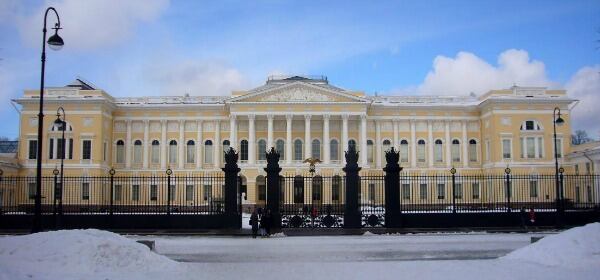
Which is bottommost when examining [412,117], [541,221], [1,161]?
[541,221]

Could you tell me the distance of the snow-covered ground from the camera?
39.6 feet

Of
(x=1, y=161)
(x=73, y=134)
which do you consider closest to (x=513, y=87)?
(x=73, y=134)

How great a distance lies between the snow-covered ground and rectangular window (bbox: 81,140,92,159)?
154 feet

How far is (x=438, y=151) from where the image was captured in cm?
6625

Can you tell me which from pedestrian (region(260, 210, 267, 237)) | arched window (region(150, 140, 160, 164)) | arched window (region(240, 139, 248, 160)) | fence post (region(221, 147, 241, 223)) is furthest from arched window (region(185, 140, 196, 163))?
pedestrian (region(260, 210, 267, 237))

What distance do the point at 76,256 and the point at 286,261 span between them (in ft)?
15.9

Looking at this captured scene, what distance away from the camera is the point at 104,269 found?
12.2 m

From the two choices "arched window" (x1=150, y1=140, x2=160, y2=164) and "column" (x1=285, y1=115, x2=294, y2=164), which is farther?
"arched window" (x1=150, y1=140, x2=160, y2=164)

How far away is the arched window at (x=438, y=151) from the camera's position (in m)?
66.0

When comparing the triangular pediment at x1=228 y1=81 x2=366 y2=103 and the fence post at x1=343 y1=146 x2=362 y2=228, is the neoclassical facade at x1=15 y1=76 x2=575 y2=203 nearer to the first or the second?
the triangular pediment at x1=228 y1=81 x2=366 y2=103

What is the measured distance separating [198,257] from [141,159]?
51735 mm

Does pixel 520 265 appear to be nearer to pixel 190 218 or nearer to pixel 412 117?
pixel 190 218

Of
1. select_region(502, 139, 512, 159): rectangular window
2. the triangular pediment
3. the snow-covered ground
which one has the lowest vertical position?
the snow-covered ground

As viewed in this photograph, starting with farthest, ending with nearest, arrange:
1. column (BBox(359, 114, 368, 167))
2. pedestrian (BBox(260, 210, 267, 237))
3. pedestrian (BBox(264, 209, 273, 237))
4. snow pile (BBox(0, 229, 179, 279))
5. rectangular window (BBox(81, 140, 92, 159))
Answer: column (BBox(359, 114, 368, 167)), rectangular window (BBox(81, 140, 92, 159)), pedestrian (BBox(264, 209, 273, 237)), pedestrian (BBox(260, 210, 267, 237)), snow pile (BBox(0, 229, 179, 279))
